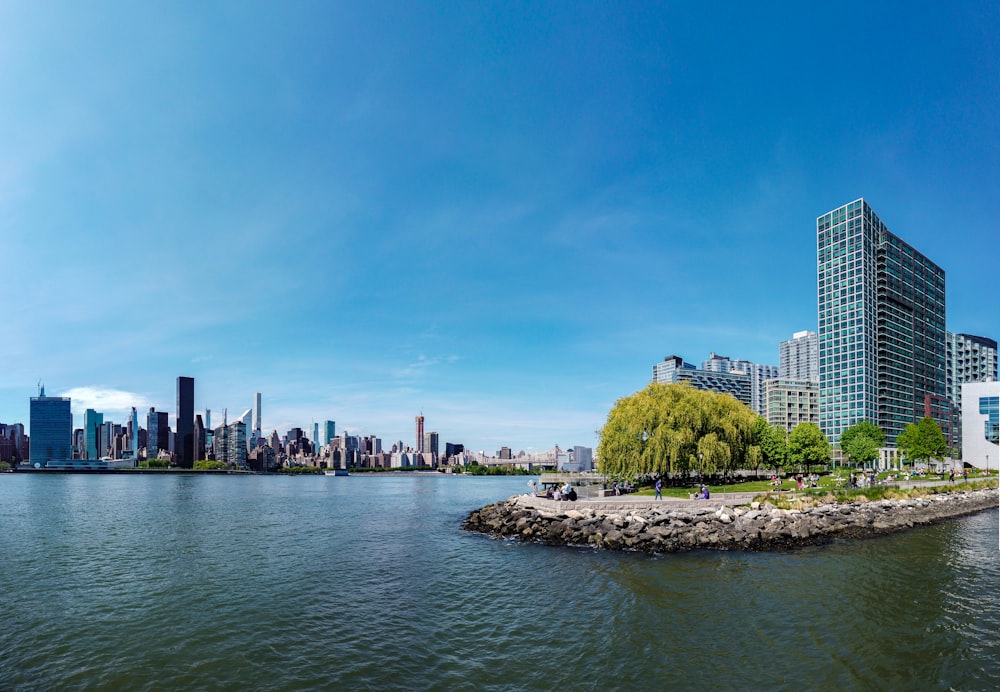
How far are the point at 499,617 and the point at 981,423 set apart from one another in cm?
14511

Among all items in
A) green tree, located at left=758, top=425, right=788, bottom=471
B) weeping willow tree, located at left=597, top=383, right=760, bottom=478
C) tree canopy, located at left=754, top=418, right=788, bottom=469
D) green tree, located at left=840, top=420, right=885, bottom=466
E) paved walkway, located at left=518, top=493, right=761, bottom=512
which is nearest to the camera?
paved walkway, located at left=518, top=493, right=761, bottom=512

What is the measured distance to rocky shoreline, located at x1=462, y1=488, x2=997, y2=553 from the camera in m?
37.3

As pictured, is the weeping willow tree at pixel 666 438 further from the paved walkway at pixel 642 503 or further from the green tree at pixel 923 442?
the green tree at pixel 923 442

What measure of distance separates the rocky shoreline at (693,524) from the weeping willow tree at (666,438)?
881 centimetres

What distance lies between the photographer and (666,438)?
52844mm

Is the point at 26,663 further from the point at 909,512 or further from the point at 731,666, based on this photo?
the point at 909,512

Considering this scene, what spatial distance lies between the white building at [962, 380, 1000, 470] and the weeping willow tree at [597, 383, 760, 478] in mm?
96539

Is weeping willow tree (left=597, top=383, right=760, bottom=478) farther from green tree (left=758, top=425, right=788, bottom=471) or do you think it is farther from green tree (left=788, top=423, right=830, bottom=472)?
green tree (left=788, top=423, right=830, bottom=472)

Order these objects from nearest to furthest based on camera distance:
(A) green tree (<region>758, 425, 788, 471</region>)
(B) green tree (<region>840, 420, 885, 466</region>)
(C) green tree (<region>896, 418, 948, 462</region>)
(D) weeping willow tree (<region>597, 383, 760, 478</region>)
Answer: (D) weeping willow tree (<region>597, 383, 760, 478</region>) → (A) green tree (<region>758, 425, 788, 471</region>) → (B) green tree (<region>840, 420, 885, 466</region>) → (C) green tree (<region>896, 418, 948, 462</region>)

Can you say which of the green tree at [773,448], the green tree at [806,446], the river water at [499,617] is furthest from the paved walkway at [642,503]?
the green tree at [806,446]

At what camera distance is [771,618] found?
21938 millimetres

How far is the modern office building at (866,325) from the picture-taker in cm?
14688

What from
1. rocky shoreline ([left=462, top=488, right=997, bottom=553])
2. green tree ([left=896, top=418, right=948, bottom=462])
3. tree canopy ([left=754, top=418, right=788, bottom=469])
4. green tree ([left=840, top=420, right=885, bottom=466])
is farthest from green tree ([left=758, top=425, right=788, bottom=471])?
rocky shoreline ([left=462, top=488, right=997, bottom=553])

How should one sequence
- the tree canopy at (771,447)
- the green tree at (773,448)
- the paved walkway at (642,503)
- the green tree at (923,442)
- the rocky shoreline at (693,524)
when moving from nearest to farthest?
the rocky shoreline at (693,524)
the paved walkway at (642,503)
the tree canopy at (771,447)
the green tree at (773,448)
the green tree at (923,442)
